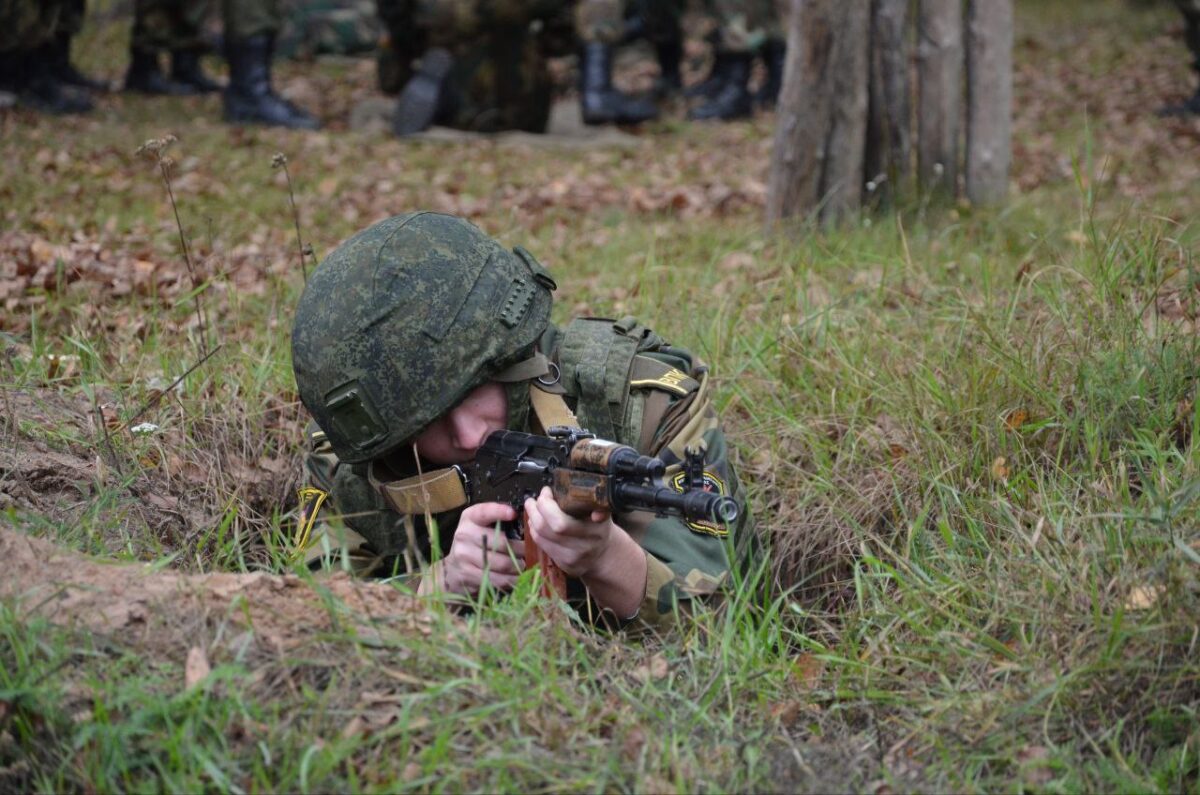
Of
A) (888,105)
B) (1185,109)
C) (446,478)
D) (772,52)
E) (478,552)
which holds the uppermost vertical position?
(888,105)

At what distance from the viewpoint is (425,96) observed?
30.0 feet

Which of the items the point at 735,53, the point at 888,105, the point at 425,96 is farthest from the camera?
the point at 735,53

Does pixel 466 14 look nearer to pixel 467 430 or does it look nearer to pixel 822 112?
pixel 822 112

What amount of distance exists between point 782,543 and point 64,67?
963 centimetres

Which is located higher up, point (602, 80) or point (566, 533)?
point (602, 80)

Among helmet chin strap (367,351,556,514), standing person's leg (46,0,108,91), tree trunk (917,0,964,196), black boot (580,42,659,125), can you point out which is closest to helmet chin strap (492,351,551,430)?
helmet chin strap (367,351,556,514)

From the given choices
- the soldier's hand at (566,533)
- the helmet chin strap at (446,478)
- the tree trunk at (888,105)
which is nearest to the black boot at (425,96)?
the tree trunk at (888,105)

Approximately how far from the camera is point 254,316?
4.25 meters

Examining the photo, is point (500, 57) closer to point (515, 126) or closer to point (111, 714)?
point (515, 126)

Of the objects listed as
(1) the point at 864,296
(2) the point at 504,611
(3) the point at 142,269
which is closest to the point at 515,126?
(3) the point at 142,269

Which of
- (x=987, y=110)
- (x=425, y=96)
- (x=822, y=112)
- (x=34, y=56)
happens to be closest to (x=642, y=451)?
(x=822, y=112)

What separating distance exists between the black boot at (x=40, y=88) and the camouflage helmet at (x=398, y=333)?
26.4 feet

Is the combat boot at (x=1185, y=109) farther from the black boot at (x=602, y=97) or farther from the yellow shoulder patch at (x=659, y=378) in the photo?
the yellow shoulder patch at (x=659, y=378)

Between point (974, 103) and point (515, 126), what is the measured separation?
14.7ft
